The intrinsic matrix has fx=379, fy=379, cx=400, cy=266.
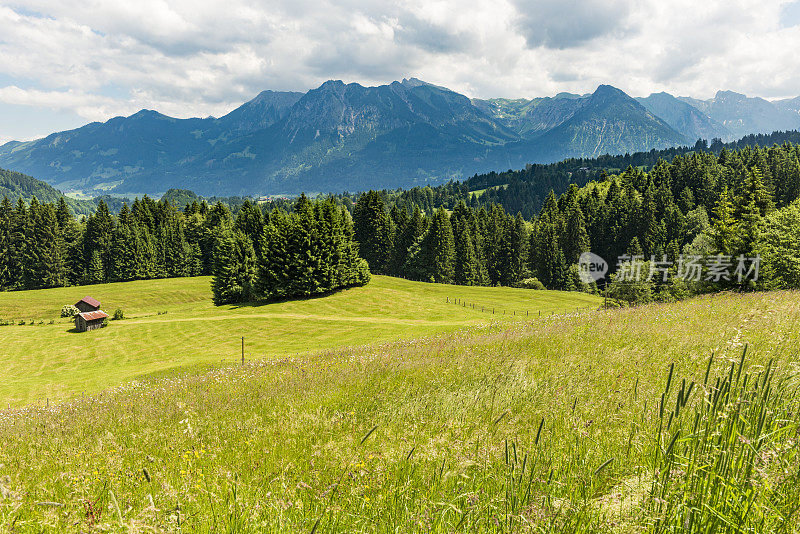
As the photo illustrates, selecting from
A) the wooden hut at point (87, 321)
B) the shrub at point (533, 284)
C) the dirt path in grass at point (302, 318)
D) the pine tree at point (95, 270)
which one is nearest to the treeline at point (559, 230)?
→ the shrub at point (533, 284)

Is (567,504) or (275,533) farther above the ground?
(567,504)

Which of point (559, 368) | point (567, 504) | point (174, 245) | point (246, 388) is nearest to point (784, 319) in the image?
point (559, 368)

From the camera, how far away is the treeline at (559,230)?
94.6 metres

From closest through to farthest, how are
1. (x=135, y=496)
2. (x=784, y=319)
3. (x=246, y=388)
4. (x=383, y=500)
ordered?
(x=383, y=500) → (x=135, y=496) → (x=246, y=388) → (x=784, y=319)

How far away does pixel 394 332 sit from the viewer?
36219 millimetres

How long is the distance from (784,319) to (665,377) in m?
6.22

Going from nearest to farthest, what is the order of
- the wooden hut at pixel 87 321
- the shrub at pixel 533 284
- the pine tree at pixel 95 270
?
the wooden hut at pixel 87 321 → the shrub at pixel 533 284 → the pine tree at pixel 95 270

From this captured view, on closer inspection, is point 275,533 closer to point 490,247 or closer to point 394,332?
point 394,332

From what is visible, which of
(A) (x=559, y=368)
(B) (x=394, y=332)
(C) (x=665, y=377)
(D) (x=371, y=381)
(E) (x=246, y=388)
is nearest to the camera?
(C) (x=665, y=377)

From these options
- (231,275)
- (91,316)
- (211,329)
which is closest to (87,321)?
(91,316)

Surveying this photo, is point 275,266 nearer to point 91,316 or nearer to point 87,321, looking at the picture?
point 91,316

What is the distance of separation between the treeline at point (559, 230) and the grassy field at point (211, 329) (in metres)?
24.6

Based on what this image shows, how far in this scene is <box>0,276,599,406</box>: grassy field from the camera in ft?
93.1

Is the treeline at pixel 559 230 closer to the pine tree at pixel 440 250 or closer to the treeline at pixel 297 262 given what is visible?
the pine tree at pixel 440 250
